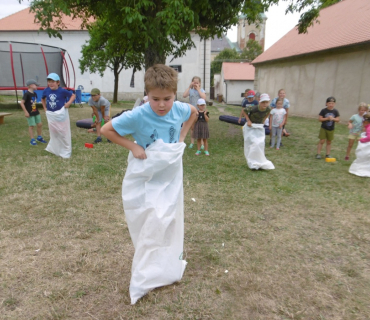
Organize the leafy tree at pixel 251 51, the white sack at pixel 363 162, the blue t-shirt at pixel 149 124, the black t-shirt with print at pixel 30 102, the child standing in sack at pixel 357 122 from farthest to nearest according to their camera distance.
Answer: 1. the leafy tree at pixel 251 51
2. the black t-shirt with print at pixel 30 102
3. the child standing in sack at pixel 357 122
4. the white sack at pixel 363 162
5. the blue t-shirt at pixel 149 124

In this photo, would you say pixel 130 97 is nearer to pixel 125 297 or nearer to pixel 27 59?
pixel 27 59

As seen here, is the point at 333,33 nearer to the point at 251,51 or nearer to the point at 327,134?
the point at 327,134

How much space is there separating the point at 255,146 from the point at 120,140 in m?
4.09

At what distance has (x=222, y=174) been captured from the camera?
566cm

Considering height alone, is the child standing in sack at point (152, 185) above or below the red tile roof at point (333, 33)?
below

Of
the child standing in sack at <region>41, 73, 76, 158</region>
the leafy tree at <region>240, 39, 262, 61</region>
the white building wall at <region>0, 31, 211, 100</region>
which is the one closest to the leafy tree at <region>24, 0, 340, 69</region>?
the child standing in sack at <region>41, 73, 76, 158</region>

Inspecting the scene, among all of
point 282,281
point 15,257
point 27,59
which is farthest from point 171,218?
point 27,59

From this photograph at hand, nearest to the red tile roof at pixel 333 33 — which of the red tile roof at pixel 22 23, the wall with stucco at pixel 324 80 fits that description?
the wall with stucco at pixel 324 80

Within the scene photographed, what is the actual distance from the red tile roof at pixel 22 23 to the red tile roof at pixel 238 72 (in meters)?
17.9

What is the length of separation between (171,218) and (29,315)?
1.25 m

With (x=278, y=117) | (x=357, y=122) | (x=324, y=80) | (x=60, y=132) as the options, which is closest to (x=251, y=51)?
(x=324, y=80)

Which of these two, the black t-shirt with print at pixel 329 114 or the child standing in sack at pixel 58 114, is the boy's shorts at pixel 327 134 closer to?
the black t-shirt with print at pixel 329 114

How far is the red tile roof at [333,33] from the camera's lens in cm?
1500

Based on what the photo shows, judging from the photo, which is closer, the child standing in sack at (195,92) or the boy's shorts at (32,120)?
the child standing in sack at (195,92)
